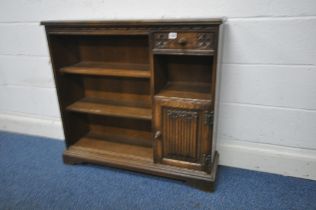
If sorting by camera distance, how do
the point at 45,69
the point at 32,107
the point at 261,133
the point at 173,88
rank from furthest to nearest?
the point at 32,107
the point at 45,69
the point at 261,133
the point at 173,88

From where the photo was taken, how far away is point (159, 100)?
150 centimetres

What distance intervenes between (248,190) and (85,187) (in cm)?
110

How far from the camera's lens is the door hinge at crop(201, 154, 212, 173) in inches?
60.9

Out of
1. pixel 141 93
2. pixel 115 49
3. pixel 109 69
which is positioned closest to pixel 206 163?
pixel 141 93

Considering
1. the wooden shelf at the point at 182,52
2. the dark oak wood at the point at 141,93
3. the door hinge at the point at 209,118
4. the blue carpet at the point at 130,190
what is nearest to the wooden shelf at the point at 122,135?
the dark oak wood at the point at 141,93

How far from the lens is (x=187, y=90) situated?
1569 millimetres

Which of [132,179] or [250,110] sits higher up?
[250,110]

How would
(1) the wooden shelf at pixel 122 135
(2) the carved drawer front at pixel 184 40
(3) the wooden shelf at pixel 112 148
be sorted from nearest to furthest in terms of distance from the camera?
(2) the carved drawer front at pixel 184 40
(3) the wooden shelf at pixel 112 148
(1) the wooden shelf at pixel 122 135

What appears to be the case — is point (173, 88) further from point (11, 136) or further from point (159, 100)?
point (11, 136)

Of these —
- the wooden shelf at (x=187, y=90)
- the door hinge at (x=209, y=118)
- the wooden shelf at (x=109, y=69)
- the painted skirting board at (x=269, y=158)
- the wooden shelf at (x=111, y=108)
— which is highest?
the wooden shelf at (x=109, y=69)

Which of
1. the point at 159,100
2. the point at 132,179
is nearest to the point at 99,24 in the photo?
the point at 159,100

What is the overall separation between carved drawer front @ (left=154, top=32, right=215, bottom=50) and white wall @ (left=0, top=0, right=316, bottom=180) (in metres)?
0.32

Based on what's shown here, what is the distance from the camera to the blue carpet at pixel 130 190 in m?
1.52

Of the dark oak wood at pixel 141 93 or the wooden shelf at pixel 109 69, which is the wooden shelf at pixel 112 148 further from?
the wooden shelf at pixel 109 69
